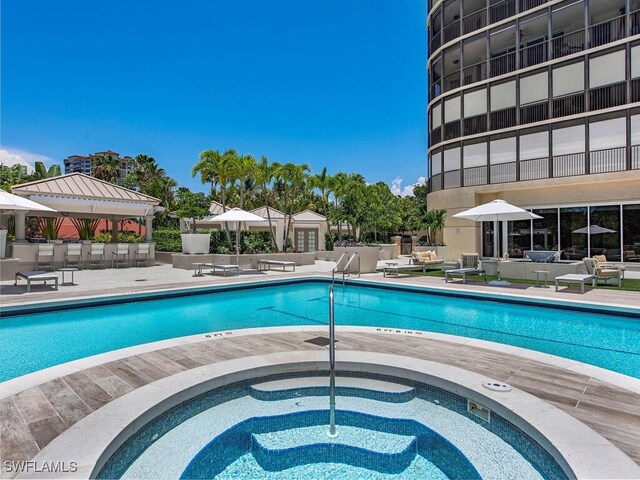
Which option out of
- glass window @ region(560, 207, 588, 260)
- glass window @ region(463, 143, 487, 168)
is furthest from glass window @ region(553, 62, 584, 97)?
glass window @ region(560, 207, 588, 260)

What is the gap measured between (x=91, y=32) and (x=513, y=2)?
1941 centimetres

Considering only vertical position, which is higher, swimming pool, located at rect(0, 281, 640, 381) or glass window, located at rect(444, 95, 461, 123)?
glass window, located at rect(444, 95, 461, 123)

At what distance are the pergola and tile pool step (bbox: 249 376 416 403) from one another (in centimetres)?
1499

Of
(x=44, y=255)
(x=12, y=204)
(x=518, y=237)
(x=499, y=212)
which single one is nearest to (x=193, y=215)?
(x=44, y=255)

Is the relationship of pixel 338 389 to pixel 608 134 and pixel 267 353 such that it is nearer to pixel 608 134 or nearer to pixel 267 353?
pixel 267 353

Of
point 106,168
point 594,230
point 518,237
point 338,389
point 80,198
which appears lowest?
point 338,389

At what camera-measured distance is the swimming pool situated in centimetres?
588

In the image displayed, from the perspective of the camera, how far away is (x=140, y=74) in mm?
21703

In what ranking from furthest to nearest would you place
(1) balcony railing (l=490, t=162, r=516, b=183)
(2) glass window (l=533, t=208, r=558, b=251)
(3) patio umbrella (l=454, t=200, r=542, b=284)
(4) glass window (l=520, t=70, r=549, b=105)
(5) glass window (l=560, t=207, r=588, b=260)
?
1. (1) balcony railing (l=490, t=162, r=516, b=183)
2. (4) glass window (l=520, t=70, r=549, b=105)
3. (2) glass window (l=533, t=208, r=558, b=251)
4. (5) glass window (l=560, t=207, r=588, b=260)
5. (3) patio umbrella (l=454, t=200, r=542, b=284)

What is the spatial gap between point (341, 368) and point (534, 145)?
18.0m

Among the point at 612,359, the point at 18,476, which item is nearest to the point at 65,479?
the point at 18,476

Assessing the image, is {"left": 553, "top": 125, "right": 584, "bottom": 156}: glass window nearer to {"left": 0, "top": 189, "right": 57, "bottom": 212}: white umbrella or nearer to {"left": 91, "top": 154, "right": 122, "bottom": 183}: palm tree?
{"left": 0, "top": 189, "right": 57, "bottom": 212}: white umbrella

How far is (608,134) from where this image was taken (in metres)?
16.4

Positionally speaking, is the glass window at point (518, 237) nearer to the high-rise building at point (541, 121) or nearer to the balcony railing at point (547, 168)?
the high-rise building at point (541, 121)
